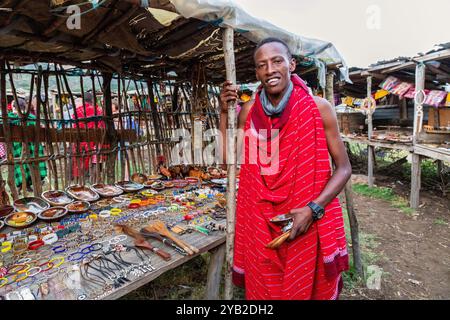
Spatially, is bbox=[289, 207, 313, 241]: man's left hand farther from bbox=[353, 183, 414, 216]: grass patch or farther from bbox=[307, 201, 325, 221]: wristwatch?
bbox=[353, 183, 414, 216]: grass patch

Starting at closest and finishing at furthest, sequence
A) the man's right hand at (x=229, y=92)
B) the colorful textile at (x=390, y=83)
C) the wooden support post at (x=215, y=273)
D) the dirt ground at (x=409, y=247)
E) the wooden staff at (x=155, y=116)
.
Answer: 1. the man's right hand at (x=229, y=92)
2. the wooden support post at (x=215, y=273)
3. the dirt ground at (x=409, y=247)
4. the wooden staff at (x=155, y=116)
5. the colorful textile at (x=390, y=83)

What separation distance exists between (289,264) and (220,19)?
1748 millimetres

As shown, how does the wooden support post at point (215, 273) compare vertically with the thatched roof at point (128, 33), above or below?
below

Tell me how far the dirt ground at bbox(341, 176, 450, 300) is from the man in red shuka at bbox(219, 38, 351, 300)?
1776mm

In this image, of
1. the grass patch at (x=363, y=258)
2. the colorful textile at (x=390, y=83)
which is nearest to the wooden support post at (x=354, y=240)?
the grass patch at (x=363, y=258)

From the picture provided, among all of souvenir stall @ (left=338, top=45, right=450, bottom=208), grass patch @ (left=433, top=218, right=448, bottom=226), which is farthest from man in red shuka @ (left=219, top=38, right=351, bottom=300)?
grass patch @ (left=433, top=218, right=448, bottom=226)

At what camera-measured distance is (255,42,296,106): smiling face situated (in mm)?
1696

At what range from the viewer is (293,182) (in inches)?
67.4

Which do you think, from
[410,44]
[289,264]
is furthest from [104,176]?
[410,44]

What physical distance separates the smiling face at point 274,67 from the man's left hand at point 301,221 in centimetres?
71

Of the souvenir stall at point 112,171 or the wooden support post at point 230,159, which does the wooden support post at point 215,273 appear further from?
the wooden support post at point 230,159

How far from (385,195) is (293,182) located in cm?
669

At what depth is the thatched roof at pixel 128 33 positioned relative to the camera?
2006 millimetres

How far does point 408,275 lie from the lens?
3.68 m
